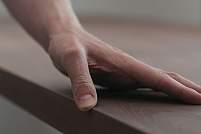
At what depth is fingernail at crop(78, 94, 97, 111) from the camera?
1.54ft

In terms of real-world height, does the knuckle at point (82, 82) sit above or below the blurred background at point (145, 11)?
above

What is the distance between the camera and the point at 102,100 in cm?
51

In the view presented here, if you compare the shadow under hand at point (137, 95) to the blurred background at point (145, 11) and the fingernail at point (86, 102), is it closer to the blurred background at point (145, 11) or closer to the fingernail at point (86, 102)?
the fingernail at point (86, 102)

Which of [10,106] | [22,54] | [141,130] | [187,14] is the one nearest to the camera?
[141,130]

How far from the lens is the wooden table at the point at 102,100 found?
0.43 metres

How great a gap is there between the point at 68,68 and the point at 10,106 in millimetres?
598

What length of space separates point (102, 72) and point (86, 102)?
0.07 m

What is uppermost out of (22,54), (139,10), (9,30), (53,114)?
(53,114)

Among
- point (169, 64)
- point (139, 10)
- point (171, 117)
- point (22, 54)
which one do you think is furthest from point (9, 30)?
point (171, 117)

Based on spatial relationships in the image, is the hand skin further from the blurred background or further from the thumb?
the blurred background

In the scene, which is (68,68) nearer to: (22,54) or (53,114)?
(53,114)

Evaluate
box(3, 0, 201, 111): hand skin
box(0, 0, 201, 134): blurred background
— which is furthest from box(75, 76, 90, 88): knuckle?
box(0, 0, 201, 134): blurred background

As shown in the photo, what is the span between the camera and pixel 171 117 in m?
0.45

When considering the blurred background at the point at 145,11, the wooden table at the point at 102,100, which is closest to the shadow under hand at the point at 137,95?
the wooden table at the point at 102,100
